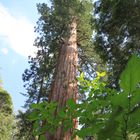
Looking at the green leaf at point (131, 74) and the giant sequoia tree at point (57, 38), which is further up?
the giant sequoia tree at point (57, 38)

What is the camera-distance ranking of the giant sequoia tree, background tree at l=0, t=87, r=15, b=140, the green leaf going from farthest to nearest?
background tree at l=0, t=87, r=15, b=140, the giant sequoia tree, the green leaf

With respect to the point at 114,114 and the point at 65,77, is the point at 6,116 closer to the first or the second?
the point at 65,77

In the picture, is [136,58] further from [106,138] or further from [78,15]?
[78,15]

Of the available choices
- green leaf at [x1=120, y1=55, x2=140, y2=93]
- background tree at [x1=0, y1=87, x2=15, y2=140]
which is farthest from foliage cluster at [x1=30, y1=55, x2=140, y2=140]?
background tree at [x1=0, y1=87, x2=15, y2=140]

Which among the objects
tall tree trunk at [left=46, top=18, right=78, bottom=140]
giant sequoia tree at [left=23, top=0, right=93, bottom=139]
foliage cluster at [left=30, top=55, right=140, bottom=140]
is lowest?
foliage cluster at [left=30, top=55, right=140, bottom=140]

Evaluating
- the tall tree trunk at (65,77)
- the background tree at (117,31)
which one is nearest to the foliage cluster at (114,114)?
the tall tree trunk at (65,77)

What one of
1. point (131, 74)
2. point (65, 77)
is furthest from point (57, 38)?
point (131, 74)

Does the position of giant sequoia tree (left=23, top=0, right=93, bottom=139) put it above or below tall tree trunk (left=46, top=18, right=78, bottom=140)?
above

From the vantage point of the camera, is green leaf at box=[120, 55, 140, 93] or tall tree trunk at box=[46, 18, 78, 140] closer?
green leaf at box=[120, 55, 140, 93]

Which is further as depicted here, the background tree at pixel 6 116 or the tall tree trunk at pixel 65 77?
the background tree at pixel 6 116

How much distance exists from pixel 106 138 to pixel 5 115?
33.1 meters

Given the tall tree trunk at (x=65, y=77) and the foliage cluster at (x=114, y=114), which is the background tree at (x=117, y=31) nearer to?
the tall tree trunk at (x=65, y=77)

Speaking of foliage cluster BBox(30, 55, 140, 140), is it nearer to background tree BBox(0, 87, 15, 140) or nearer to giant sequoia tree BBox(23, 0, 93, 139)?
giant sequoia tree BBox(23, 0, 93, 139)

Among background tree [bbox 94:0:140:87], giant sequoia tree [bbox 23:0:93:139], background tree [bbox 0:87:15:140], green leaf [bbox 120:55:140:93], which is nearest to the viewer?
green leaf [bbox 120:55:140:93]
